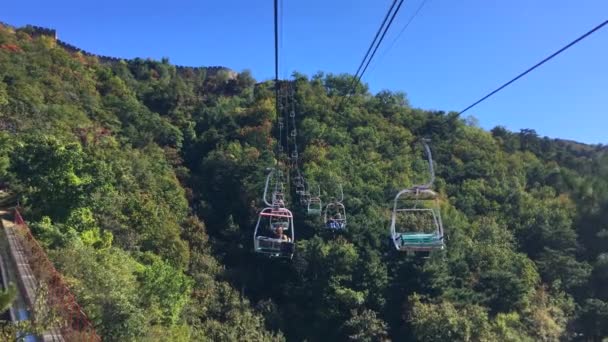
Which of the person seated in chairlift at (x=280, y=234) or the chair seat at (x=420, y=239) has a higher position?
the person seated in chairlift at (x=280, y=234)

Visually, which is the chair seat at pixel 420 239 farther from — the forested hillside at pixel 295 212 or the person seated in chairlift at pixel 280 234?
the forested hillside at pixel 295 212

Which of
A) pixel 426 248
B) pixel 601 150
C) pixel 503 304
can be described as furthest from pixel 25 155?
pixel 601 150

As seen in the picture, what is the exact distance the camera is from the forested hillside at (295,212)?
23.2 m

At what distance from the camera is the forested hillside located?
76.1 feet

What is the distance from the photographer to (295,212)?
37188 millimetres

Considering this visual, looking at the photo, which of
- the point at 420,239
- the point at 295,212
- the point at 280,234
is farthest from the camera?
the point at 295,212

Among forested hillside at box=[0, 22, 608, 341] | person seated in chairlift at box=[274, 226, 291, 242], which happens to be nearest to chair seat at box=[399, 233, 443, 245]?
person seated in chairlift at box=[274, 226, 291, 242]

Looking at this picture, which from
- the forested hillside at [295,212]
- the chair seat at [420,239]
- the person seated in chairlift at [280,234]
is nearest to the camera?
the chair seat at [420,239]

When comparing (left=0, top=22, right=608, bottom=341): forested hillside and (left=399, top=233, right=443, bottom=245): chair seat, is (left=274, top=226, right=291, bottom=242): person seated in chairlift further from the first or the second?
(left=0, top=22, right=608, bottom=341): forested hillside

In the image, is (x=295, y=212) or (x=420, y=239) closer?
(x=420, y=239)

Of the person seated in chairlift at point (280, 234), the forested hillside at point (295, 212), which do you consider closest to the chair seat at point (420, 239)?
the person seated in chairlift at point (280, 234)

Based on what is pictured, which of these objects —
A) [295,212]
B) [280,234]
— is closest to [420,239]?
[280,234]

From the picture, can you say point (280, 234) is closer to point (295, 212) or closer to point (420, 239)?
point (420, 239)

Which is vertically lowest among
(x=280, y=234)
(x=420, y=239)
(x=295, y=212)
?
(x=420, y=239)
